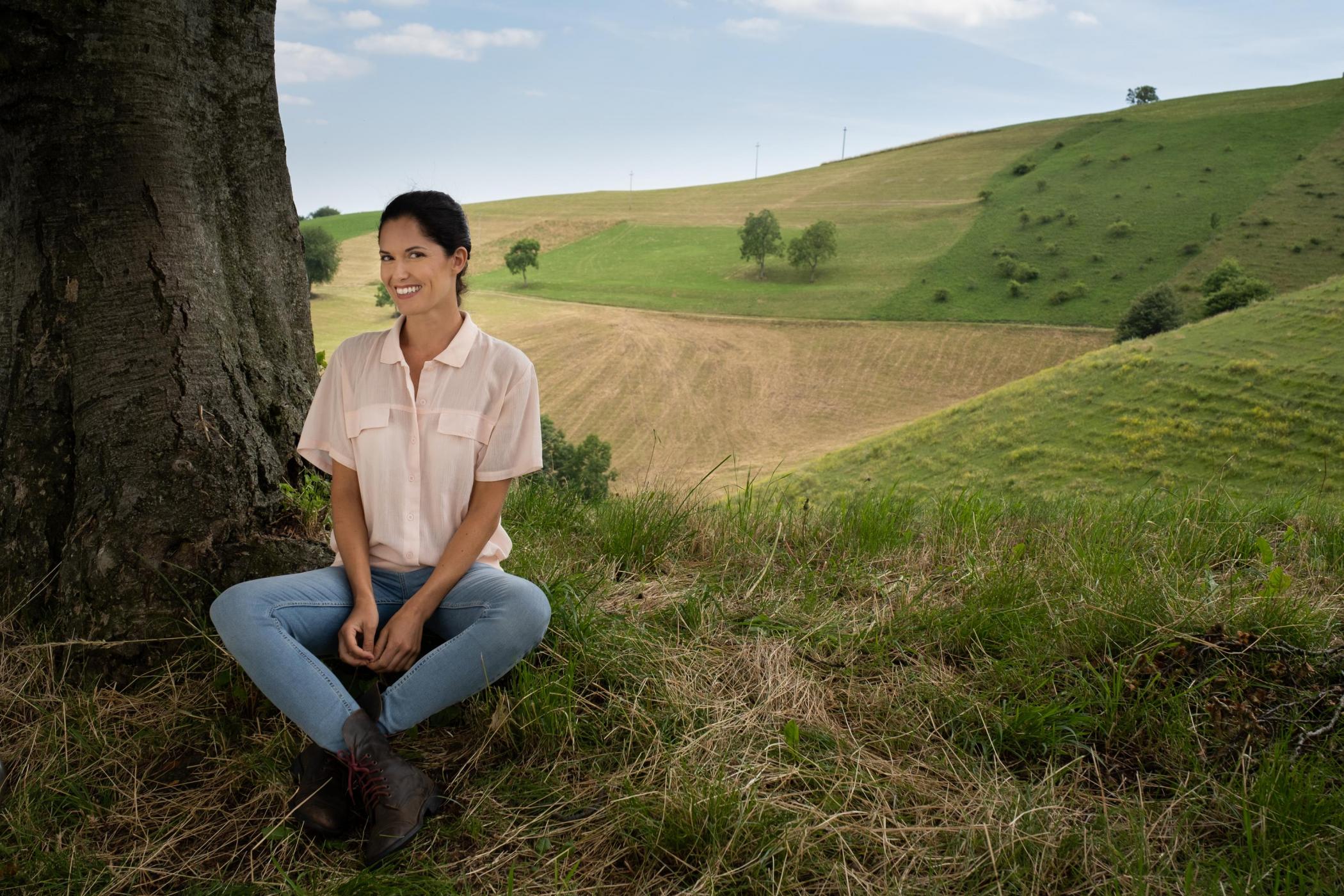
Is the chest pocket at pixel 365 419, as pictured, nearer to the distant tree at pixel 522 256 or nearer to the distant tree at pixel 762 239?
the distant tree at pixel 762 239

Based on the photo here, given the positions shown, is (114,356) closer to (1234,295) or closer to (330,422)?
(330,422)

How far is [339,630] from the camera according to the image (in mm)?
2799

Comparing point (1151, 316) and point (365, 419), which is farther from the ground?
point (365, 419)

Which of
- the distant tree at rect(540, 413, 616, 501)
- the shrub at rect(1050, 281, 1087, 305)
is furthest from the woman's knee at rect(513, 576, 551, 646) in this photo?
the shrub at rect(1050, 281, 1087, 305)

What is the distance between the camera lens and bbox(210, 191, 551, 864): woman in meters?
2.64

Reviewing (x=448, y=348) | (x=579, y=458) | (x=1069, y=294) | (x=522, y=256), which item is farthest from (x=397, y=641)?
(x=522, y=256)

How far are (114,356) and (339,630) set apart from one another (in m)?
1.25

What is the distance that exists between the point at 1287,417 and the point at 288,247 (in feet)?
116

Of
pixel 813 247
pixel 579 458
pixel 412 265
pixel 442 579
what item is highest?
pixel 412 265

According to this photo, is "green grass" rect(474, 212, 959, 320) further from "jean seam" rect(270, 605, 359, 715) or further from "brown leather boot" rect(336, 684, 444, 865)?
"brown leather boot" rect(336, 684, 444, 865)

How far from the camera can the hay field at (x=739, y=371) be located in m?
52.0

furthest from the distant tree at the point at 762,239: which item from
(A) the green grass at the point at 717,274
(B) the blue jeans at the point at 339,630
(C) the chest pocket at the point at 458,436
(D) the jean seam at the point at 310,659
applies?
(D) the jean seam at the point at 310,659

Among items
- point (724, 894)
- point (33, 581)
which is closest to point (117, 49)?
point (33, 581)

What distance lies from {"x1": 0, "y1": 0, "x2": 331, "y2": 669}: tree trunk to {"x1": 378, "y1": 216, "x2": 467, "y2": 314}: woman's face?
0.91 m
